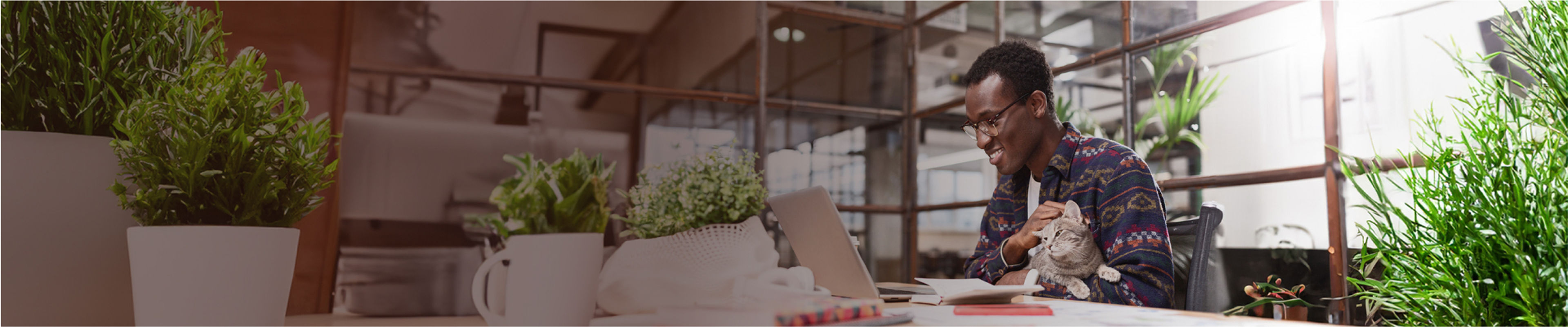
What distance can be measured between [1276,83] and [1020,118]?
4.47ft

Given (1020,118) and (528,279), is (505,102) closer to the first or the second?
(1020,118)

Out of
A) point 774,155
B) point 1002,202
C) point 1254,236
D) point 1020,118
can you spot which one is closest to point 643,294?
point 1020,118

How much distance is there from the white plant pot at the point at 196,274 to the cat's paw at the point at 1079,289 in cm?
146

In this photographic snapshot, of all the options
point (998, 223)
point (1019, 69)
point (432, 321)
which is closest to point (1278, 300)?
point (998, 223)

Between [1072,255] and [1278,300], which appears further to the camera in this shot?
[1278,300]

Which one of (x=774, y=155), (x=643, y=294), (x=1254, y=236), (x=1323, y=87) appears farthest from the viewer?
(x=774, y=155)

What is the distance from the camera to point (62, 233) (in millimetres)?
635

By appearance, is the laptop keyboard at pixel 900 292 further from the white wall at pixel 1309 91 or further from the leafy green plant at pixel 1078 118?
the leafy green plant at pixel 1078 118

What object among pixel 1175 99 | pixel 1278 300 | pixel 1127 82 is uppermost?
pixel 1127 82

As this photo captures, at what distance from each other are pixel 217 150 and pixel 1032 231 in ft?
4.97

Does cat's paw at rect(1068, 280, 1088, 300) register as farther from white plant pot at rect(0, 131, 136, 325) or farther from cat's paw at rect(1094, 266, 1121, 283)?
white plant pot at rect(0, 131, 136, 325)

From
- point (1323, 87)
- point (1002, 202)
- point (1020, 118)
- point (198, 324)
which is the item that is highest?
point (1323, 87)

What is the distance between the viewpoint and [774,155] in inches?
162

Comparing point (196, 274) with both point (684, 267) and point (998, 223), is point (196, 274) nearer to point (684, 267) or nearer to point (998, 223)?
point (684, 267)
